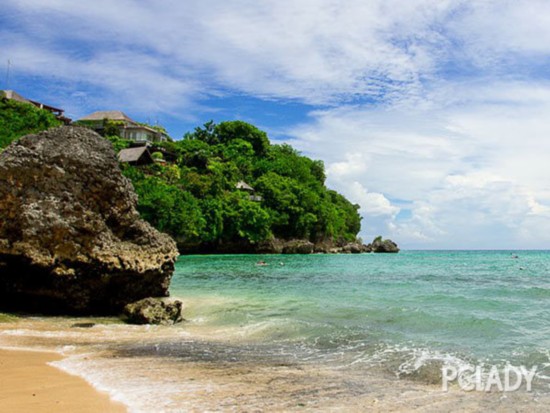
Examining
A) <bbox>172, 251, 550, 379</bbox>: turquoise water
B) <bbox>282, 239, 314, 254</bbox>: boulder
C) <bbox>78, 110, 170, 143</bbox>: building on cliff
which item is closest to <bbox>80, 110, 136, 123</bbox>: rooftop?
<bbox>78, 110, 170, 143</bbox>: building on cliff

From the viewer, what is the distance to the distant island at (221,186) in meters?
49.6

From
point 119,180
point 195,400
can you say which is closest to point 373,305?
point 119,180

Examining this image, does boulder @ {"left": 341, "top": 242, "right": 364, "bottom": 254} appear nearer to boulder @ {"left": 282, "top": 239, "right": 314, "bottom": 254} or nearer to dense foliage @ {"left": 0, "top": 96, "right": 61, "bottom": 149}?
boulder @ {"left": 282, "top": 239, "right": 314, "bottom": 254}

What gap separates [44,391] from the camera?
5316mm

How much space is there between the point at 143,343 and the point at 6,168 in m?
5.77

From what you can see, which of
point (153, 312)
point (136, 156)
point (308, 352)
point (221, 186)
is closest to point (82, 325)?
point (153, 312)

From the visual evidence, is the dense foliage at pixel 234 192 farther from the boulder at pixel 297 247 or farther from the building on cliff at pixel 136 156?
the boulder at pixel 297 247

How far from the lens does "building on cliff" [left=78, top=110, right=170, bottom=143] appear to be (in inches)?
2876

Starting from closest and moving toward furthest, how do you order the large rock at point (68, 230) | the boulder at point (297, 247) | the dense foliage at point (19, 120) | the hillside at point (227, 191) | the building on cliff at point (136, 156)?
1. the large rock at point (68, 230)
2. the dense foliage at point (19, 120)
3. the hillside at point (227, 191)
4. the building on cliff at point (136, 156)
5. the boulder at point (297, 247)

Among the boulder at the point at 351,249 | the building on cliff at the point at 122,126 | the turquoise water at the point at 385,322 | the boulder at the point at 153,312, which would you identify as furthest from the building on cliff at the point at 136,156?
the boulder at the point at 153,312

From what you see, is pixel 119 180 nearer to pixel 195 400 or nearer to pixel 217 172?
pixel 195 400

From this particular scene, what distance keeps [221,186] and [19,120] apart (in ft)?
82.8

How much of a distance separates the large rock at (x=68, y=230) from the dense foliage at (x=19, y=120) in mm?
32581

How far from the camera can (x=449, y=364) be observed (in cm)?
748
